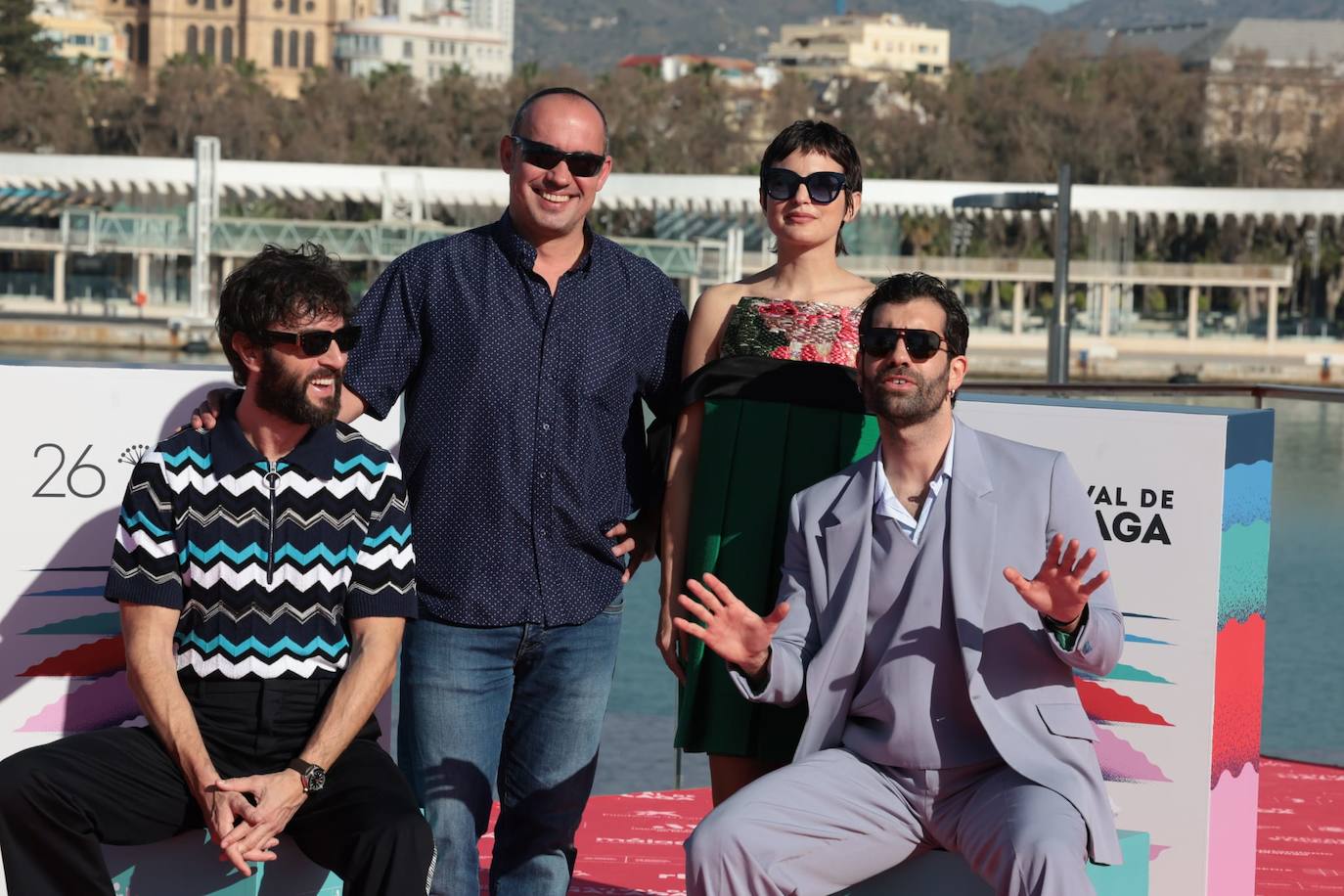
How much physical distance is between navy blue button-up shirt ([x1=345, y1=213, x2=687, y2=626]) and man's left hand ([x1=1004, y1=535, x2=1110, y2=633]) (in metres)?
0.79

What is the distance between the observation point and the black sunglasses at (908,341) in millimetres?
2926

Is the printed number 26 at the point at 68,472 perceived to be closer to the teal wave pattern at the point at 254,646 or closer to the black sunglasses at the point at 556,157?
the teal wave pattern at the point at 254,646

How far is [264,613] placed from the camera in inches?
116

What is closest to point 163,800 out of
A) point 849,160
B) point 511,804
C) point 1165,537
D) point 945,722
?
point 511,804

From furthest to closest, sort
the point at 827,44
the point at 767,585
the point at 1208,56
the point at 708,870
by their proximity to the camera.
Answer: the point at 827,44 < the point at 1208,56 < the point at 767,585 < the point at 708,870

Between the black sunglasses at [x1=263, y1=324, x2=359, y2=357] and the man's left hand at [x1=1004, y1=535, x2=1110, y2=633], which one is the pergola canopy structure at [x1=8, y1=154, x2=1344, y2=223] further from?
the man's left hand at [x1=1004, y1=535, x2=1110, y2=633]

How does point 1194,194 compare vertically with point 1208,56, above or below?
below

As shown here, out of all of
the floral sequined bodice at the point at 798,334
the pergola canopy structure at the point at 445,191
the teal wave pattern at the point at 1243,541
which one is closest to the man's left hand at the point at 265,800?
the floral sequined bodice at the point at 798,334

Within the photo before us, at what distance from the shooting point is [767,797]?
2879 millimetres

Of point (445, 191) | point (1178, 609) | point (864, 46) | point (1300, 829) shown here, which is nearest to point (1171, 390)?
point (1300, 829)

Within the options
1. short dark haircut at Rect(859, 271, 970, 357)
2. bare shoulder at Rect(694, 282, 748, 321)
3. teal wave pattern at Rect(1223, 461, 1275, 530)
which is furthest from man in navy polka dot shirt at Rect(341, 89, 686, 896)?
teal wave pattern at Rect(1223, 461, 1275, 530)

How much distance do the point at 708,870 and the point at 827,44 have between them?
160753 mm

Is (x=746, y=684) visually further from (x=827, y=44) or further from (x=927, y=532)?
(x=827, y=44)

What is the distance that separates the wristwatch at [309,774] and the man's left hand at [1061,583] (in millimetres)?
1148
